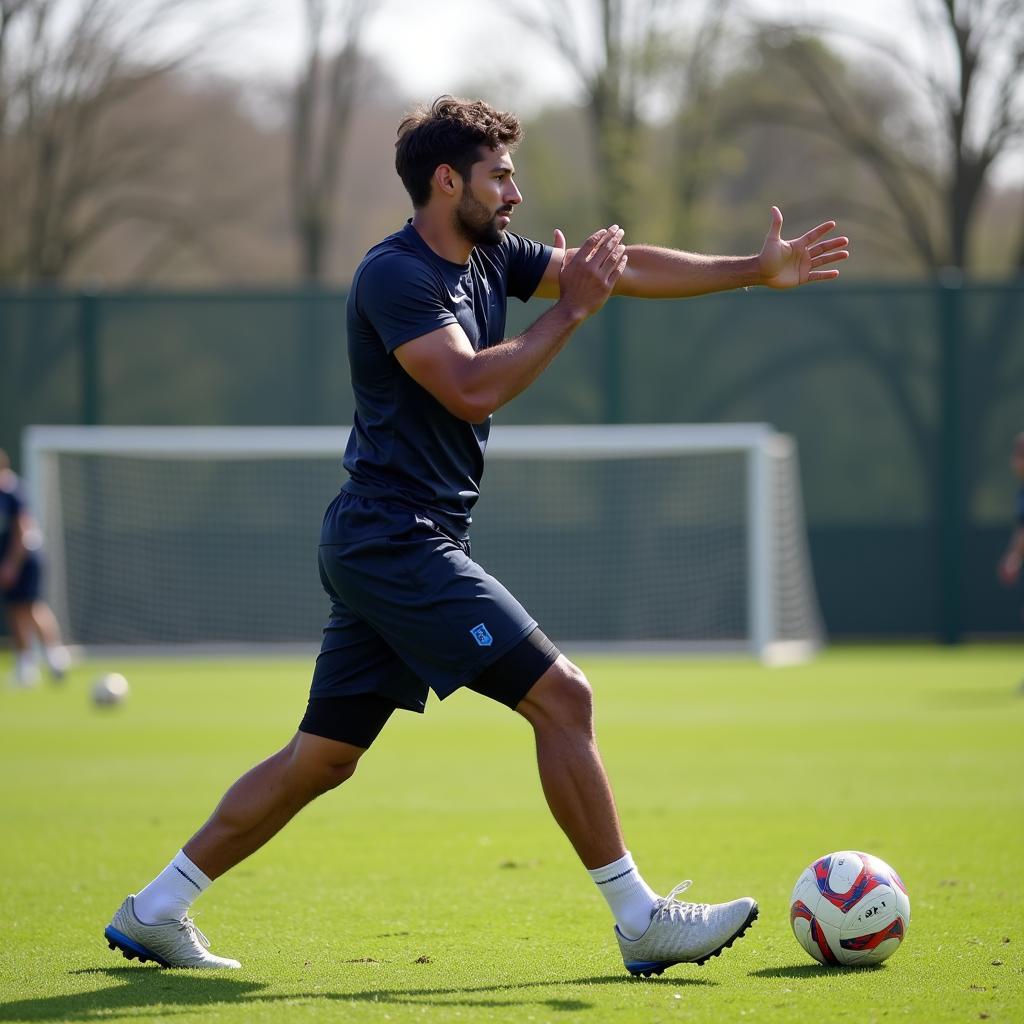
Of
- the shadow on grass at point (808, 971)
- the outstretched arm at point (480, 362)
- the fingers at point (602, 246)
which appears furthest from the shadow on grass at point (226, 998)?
the fingers at point (602, 246)

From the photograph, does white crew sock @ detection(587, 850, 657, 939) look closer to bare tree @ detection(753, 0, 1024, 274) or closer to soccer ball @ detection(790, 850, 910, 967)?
soccer ball @ detection(790, 850, 910, 967)

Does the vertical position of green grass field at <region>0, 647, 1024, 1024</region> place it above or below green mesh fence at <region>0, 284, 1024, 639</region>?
below

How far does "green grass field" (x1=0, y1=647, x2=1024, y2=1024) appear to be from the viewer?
477cm

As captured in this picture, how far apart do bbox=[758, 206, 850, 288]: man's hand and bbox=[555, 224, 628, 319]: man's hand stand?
765mm

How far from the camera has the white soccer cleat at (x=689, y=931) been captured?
191 inches

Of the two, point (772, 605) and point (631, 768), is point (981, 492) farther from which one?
point (631, 768)

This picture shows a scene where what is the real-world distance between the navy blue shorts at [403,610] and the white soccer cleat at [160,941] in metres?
0.84

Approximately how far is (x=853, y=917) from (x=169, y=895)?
2091 millimetres

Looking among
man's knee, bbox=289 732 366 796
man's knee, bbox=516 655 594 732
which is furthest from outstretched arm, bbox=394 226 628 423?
man's knee, bbox=289 732 366 796

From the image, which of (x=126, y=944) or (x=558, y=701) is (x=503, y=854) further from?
(x=558, y=701)

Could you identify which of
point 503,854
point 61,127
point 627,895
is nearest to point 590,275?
point 627,895

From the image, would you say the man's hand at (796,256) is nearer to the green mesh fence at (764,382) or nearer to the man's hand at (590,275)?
the man's hand at (590,275)

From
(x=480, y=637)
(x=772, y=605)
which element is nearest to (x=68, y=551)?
(x=772, y=605)

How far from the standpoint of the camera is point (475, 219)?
513cm
